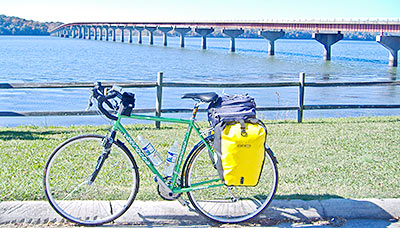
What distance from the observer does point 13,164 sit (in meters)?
6.93

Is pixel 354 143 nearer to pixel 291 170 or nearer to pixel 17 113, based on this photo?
pixel 291 170

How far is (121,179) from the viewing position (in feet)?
17.6

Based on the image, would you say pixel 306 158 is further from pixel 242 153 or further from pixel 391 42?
pixel 391 42

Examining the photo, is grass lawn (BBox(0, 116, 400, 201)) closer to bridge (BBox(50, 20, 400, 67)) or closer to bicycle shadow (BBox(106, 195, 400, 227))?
bicycle shadow (BBox(106, 195, 400, 227))

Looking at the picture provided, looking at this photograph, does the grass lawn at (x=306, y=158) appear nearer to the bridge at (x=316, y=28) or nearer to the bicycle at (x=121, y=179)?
the bicycle at (x=121, y=179)

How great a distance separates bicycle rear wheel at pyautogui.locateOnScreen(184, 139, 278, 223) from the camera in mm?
4939

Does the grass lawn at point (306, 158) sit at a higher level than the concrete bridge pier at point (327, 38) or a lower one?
lower

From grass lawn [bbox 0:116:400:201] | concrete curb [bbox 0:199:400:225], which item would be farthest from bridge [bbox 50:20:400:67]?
concrete curb [bbox 0:199:400:225]

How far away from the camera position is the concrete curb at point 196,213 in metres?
5.01

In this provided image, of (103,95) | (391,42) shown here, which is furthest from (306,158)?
(391,42)

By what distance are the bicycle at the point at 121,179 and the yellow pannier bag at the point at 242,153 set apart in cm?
26

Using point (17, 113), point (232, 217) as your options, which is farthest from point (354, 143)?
point (17, 113)

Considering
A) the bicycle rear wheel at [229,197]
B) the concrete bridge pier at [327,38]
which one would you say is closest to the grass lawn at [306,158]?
the bicycle rear wheel at [229,197]

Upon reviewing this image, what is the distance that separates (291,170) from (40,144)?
4036mm
